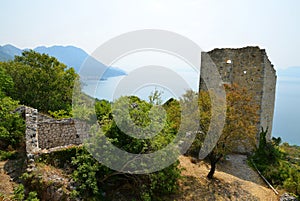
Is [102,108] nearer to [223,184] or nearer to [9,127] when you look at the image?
[9,127]

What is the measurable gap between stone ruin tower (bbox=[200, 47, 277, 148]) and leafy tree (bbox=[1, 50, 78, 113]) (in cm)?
1014

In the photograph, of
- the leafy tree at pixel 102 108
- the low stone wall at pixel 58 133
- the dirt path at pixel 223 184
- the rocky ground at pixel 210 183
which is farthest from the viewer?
the leafy tree at pixel 102 108

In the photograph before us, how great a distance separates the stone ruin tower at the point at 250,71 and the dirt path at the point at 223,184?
333 cm

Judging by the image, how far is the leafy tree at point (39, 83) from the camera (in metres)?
14.8

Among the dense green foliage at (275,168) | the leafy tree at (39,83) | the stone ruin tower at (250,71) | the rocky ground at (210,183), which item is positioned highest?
the stone ruin tower at (250,71)

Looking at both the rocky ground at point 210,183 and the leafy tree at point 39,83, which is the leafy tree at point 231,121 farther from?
the leafy tree at point 39,83

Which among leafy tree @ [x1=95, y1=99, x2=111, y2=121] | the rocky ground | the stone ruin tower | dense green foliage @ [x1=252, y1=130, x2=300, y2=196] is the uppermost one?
the stone ruin tower

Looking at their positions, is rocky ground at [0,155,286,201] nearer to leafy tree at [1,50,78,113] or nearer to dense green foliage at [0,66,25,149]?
dense green foliage at [0,66,25,149]

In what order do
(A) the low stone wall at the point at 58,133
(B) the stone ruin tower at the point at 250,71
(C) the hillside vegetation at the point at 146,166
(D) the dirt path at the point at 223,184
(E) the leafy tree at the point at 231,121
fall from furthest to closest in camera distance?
(B) the stone ruin tower at the point at 250,71, (A) the low stone wall at the point at 58,133, (E) the leafy tree at the point at 231,121, (D) the dirt path at the point at 223,184, (C) the hillside vegetation at the point at 146,166

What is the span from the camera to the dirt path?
7.71 meters

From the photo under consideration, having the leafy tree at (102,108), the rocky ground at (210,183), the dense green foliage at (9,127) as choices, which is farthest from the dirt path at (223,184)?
the dense green foliage at (9,127)

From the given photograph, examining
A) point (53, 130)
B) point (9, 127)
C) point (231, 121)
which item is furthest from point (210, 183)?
point (9, 127)

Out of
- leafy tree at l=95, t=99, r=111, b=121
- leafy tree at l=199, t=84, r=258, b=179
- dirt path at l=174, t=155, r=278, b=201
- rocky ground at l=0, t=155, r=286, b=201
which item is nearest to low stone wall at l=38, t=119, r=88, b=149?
leafy tree at l=95, t=99, r=111, b=121

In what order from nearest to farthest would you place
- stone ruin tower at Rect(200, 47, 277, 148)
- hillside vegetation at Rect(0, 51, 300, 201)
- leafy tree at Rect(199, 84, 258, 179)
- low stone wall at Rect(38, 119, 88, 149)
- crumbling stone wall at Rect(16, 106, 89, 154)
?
hillside vegetation at Rect(0, 51, 300, 201) < leafy tree at Rect(199, 84, 258, 179) < crumbling stone wall at Rect(16, 106, 89, 154) < low stone wall at Rect(38, 119, 88, 149) < stone ruin tower at Rect(200, 47, 277, 148)
